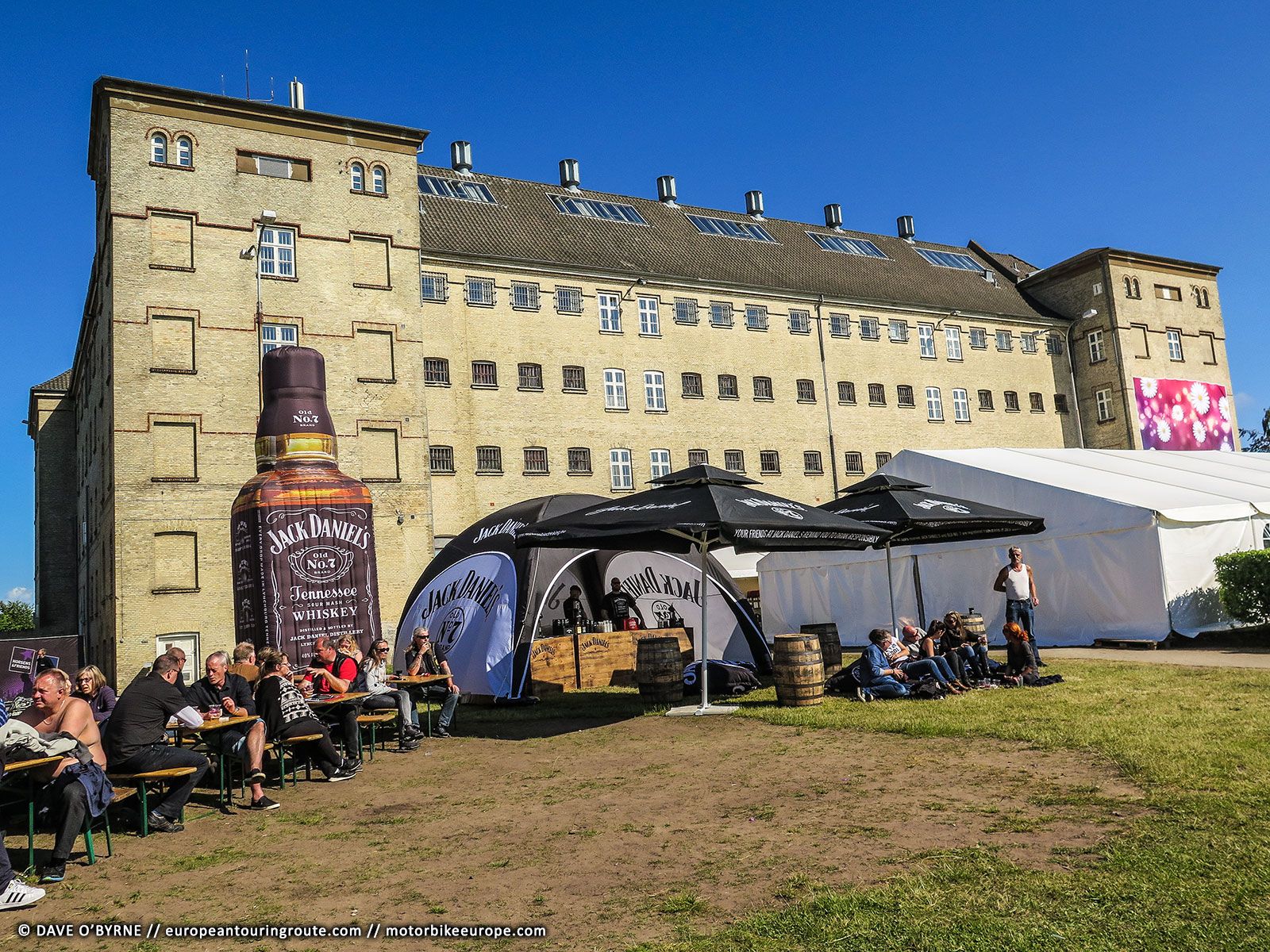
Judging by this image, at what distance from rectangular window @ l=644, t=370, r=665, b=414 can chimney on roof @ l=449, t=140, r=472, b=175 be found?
469 inches

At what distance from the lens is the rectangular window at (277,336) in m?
31.1

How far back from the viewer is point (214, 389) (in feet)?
99.6

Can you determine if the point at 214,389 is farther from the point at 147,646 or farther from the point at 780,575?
the point at 780,575

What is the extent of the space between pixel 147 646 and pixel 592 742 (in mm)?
21097

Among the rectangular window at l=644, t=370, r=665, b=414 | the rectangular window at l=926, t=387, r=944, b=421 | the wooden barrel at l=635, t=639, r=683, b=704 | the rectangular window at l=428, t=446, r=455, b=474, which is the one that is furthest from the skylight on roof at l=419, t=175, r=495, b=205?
the wooden barrel at l=635, t=639, r=683, b=704

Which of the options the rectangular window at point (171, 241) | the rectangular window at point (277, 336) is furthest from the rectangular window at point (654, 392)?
the rectangular window at point (171, 241)

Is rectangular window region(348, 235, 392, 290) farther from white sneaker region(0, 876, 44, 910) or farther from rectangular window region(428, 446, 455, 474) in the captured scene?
white sneaker region(0, 876, 44, 910)

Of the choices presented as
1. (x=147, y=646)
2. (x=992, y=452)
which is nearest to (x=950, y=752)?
(x=992, y=452)

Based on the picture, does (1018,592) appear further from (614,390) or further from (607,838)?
(614,390)

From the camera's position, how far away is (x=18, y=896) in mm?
6367

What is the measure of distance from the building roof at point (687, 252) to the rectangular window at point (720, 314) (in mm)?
790

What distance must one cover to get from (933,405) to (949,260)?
11.2m

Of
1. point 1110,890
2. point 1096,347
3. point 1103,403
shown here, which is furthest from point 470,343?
point 1110,890

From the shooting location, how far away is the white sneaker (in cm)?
632
